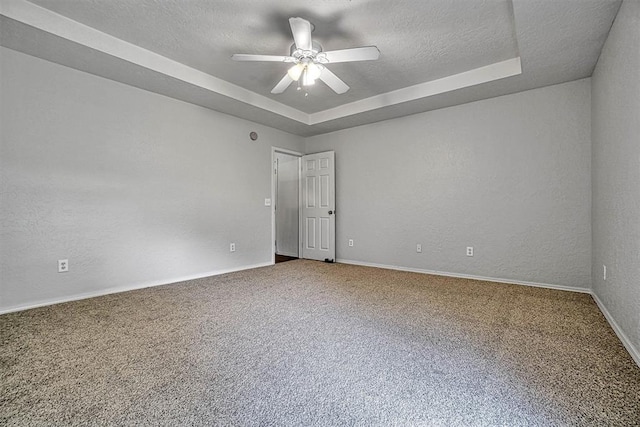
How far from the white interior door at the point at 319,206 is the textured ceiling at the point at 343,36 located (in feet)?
5.89

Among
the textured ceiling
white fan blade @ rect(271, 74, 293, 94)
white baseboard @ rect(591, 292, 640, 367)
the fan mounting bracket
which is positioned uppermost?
the textured ceiling

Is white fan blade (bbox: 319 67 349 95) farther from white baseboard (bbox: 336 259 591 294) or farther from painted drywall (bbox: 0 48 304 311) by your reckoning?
white baseboard (bbox: 336 259 591 294)

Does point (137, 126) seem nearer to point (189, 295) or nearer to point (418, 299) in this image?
point (189, 295)

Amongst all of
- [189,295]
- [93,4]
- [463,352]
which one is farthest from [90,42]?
[463,352]

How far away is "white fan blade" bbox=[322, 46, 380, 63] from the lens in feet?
7.72

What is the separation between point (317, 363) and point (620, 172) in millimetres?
2503

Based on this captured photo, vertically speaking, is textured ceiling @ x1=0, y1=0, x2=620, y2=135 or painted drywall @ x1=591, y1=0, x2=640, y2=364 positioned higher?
textured ceiling @ x1=0, y1=0, x2=620, y2=135

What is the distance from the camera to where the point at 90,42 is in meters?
2.55

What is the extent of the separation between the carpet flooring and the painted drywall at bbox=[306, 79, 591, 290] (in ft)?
2.41

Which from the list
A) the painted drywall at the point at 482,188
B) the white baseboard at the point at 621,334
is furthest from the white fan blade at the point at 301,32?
the white baseboard at the point at 621,334

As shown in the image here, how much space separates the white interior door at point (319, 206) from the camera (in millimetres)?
5191

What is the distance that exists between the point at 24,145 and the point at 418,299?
402cm

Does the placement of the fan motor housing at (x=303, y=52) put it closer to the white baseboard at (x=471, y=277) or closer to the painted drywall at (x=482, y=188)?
the painted drywall at (x=482, y=188)

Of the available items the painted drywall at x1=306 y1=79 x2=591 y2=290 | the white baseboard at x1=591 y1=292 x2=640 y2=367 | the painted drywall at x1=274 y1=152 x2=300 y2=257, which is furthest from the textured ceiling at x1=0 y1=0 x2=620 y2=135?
the painted drywall at x1=274 y1=152 x2=300 y2=257
